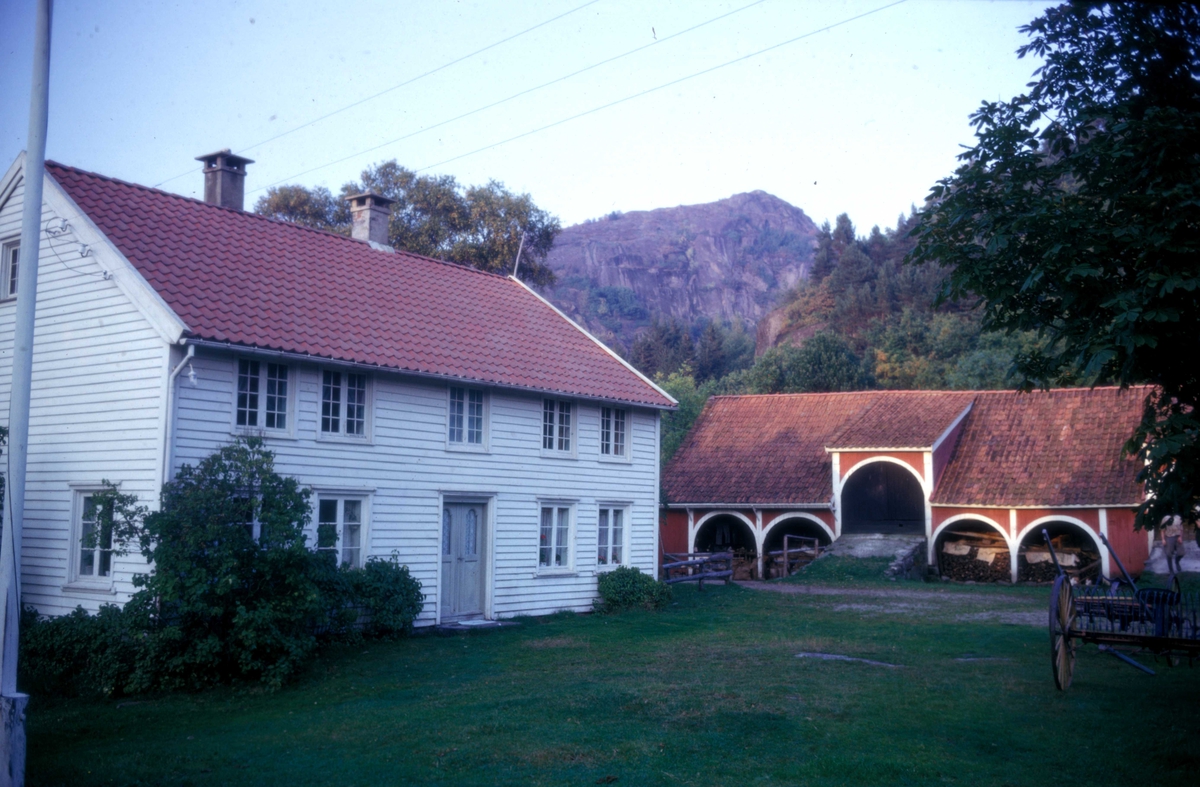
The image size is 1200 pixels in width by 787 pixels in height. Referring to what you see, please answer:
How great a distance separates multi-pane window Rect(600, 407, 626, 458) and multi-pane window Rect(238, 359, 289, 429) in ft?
25.1

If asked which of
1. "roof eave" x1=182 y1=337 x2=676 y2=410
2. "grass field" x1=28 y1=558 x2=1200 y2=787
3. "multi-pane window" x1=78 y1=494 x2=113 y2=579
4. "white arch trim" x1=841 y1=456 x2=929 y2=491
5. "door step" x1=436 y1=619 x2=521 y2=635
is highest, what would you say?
"roof eave" x1=182 y1=337 x2=676 y2=410

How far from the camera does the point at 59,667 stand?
12727 millimetres

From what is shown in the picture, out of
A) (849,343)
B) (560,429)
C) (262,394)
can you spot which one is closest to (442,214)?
(560,429)

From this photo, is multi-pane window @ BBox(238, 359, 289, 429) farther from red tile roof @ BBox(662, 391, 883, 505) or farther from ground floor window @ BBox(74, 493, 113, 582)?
red tile roof @ BBox(662, 391, 883, 505)

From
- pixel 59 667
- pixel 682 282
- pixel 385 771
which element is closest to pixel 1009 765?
pixel 385 771

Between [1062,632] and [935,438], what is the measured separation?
19.7 m

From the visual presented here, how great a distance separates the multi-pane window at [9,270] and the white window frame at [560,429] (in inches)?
365

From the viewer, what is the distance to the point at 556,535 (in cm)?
2011

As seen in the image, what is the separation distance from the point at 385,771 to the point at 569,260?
625ft

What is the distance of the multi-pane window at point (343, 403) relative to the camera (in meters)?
16.0

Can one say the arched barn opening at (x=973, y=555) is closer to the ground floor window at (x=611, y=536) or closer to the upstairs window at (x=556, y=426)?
the ground floor window at (x=611, y=536)

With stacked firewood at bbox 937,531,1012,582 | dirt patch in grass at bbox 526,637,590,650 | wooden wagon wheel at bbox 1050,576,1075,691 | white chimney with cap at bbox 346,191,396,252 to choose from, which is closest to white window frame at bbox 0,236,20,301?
white chimney with cap at bbox 346,191,396,252

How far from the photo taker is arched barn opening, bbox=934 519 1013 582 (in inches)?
1185

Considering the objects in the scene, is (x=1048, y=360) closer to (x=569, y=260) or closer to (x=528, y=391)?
(x=528, y=391)
